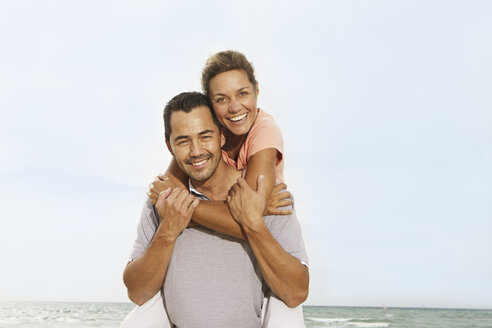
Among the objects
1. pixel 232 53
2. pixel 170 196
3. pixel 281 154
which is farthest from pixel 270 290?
pixel 232 53

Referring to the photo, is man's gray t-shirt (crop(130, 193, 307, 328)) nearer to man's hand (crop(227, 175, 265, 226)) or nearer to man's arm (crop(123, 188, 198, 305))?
man's arm (crop(123, 188, 198, 305))

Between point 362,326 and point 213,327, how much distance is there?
30300 mm

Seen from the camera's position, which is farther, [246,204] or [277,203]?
[277,203]

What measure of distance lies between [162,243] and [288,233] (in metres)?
0.70

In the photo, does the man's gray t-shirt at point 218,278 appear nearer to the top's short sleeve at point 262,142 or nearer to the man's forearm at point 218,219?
the man's forearm at point 218,219

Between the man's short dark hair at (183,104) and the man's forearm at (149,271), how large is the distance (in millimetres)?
705

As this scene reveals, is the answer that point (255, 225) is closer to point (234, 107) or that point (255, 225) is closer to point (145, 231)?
point (145, 231)

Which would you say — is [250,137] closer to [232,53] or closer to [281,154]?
[281,154]

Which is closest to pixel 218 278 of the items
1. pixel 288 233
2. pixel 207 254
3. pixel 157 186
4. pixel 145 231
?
pixel 207 254

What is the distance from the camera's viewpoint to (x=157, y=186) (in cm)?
302

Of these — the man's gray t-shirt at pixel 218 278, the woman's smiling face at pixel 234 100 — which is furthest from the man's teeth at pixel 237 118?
the man's gray t-shirt at pixel 218 278

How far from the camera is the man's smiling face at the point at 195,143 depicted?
290cm

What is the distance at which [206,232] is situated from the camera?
114 inches

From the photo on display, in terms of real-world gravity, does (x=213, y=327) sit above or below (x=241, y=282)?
below
